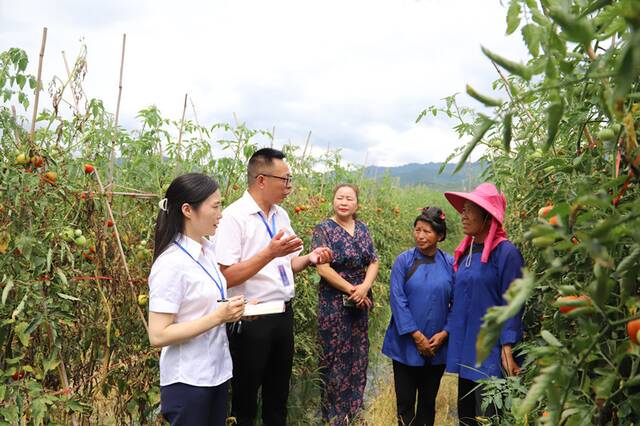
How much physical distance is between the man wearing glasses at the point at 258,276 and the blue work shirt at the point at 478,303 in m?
0.60

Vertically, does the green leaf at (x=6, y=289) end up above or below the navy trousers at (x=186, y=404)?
above

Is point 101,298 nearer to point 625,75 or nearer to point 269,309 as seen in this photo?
point 269,309

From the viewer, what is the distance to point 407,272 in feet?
9.07

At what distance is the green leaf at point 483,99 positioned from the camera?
53 centimetres

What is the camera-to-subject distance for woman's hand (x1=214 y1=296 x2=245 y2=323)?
1735mm

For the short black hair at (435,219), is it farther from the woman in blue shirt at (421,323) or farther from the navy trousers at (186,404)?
the navy trousers at (186,404)

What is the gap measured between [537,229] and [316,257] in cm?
202

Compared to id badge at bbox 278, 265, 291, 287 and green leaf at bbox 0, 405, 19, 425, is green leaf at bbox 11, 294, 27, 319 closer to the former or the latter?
green leaf at bbox 0, 405, 19, 425

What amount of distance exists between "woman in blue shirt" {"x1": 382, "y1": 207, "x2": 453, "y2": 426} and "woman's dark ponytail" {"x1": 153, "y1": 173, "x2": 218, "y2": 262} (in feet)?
3.99

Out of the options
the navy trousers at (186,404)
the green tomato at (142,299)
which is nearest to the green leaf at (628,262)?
the navy trousers at (186,404)

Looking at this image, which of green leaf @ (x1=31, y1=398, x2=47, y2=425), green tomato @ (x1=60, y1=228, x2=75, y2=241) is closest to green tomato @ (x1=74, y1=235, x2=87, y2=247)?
green tomato @ (x1=60, y1=228, x2=75, y2=241)

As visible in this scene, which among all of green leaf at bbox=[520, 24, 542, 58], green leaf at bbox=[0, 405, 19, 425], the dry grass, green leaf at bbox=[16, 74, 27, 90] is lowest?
the dry grass

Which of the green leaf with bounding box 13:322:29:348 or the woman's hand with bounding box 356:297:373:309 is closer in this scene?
the green leaf with bounding box 13:322:29:348

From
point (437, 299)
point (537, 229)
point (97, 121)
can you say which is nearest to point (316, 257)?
point (437, 299)
